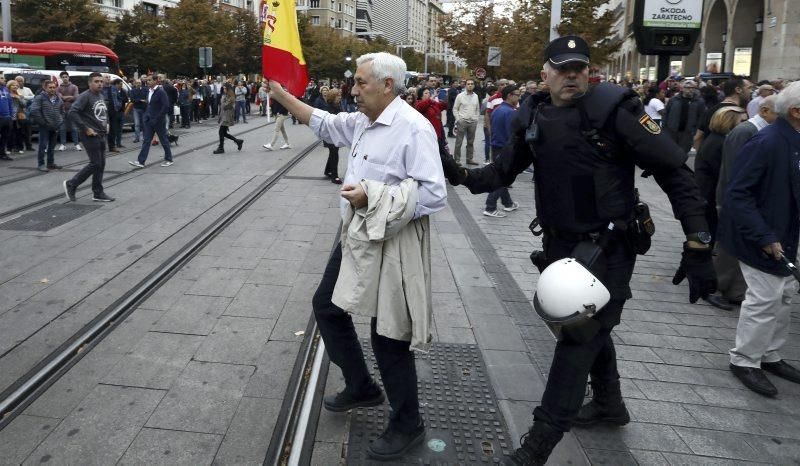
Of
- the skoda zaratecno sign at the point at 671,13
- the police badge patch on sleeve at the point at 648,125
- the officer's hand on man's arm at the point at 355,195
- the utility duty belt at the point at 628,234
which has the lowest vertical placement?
the utility duty belt at the point at 628,234

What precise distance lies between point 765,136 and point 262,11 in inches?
128

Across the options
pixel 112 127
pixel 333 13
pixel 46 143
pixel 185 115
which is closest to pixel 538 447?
pixel 46 143

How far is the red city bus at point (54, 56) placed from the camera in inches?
1020

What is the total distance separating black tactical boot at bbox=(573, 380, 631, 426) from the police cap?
179 centimetres

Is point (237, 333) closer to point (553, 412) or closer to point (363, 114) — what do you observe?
point (363, 114)

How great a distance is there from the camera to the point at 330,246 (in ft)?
24.9

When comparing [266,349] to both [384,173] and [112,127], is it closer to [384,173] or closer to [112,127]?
[384,173]

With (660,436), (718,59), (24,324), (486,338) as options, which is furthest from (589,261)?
(718,59)

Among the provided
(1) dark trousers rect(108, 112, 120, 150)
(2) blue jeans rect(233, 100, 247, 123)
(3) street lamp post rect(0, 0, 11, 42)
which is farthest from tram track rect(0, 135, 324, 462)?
(3) street lamp post rect(0, 0, 11, 42)

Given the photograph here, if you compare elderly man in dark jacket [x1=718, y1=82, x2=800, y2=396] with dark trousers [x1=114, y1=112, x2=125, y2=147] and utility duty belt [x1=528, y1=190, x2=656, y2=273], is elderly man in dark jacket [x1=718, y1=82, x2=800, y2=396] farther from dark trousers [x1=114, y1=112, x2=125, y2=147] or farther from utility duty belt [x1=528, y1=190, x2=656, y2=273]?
dark trousers [x1=114, y1=112, x2=125, y2=147]

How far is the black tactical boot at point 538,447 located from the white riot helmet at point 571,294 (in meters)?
0.56

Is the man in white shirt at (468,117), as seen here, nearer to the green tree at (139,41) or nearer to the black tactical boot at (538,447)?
the black tactical boot at (538,447)

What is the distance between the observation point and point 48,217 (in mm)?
8672

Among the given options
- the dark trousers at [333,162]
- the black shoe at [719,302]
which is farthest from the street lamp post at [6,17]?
the black shoe at [719,302]
